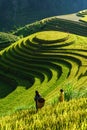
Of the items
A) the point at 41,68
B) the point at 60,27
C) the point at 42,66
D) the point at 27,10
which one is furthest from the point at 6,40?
the point at 27,10

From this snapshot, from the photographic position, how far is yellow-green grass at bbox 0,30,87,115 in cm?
4928

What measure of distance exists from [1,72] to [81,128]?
5152 centimetres

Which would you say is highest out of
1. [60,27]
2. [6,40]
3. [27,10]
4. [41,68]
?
[27,10]

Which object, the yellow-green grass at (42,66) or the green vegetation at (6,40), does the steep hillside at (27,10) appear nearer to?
the green vegetation at (6,40)

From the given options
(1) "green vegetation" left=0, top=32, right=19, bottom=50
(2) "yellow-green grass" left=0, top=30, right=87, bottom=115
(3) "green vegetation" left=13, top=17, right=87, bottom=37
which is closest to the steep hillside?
(3) "green vegetation" left=13, top=17, right=87, bottom=37

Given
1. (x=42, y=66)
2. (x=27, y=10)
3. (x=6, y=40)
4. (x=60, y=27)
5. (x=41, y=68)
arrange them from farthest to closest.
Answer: (x=27, y=10) < (x=60, y=27) < (x=6, y=40) < (x=42, y=66) < (x=41, y=68)

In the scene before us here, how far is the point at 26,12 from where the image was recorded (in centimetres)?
18950

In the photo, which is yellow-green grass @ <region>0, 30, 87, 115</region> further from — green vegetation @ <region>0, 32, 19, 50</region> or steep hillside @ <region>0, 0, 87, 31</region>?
steep hillside @ <region>0, 0, 87, 31</region>

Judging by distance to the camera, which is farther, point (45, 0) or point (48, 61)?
point (45, 0)

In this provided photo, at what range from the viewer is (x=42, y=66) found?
60625 millimetres

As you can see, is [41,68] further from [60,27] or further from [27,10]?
[27,10]

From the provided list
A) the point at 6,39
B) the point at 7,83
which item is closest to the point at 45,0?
the point at 6,39

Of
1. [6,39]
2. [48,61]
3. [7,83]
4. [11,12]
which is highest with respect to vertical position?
[11,12]

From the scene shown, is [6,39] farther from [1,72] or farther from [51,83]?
[51,83]
